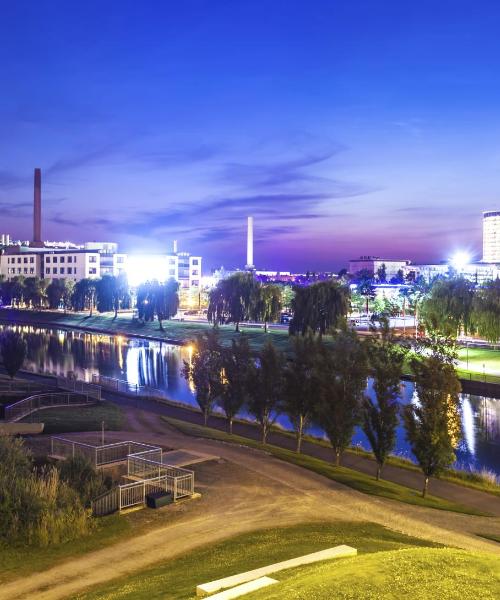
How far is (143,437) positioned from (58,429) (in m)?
4.56

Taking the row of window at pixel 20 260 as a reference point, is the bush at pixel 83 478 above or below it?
below

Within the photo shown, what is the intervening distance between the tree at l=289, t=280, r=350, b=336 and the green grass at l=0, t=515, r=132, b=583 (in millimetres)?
59105

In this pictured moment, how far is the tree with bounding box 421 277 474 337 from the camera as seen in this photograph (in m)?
69.4

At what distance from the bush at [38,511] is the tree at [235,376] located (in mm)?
14442

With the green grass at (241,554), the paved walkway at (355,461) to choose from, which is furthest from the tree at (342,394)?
the green grass at (241,554)

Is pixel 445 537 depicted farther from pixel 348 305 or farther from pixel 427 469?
pixel 348 305

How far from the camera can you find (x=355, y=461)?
29.3 metres

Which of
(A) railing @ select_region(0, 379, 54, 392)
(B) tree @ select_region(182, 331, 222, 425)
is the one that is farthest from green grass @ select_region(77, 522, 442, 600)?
(A) railing @ select_region(0, 379, 54, 392)

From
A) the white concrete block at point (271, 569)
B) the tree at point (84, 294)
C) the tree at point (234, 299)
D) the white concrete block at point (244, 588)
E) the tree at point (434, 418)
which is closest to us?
the white concrete block at point (244, 588)

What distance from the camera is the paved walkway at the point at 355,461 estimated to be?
24.2 metres

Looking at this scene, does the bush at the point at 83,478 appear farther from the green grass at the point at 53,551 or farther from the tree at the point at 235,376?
the tree at the point at 235,376

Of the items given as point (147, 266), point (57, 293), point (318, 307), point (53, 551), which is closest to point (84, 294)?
point (57, 293)

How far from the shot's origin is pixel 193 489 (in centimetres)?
2159

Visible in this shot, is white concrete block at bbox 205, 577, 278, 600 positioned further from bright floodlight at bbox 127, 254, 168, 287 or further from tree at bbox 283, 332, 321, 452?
bright floodlight at bbox 127, 254, 168, 287
